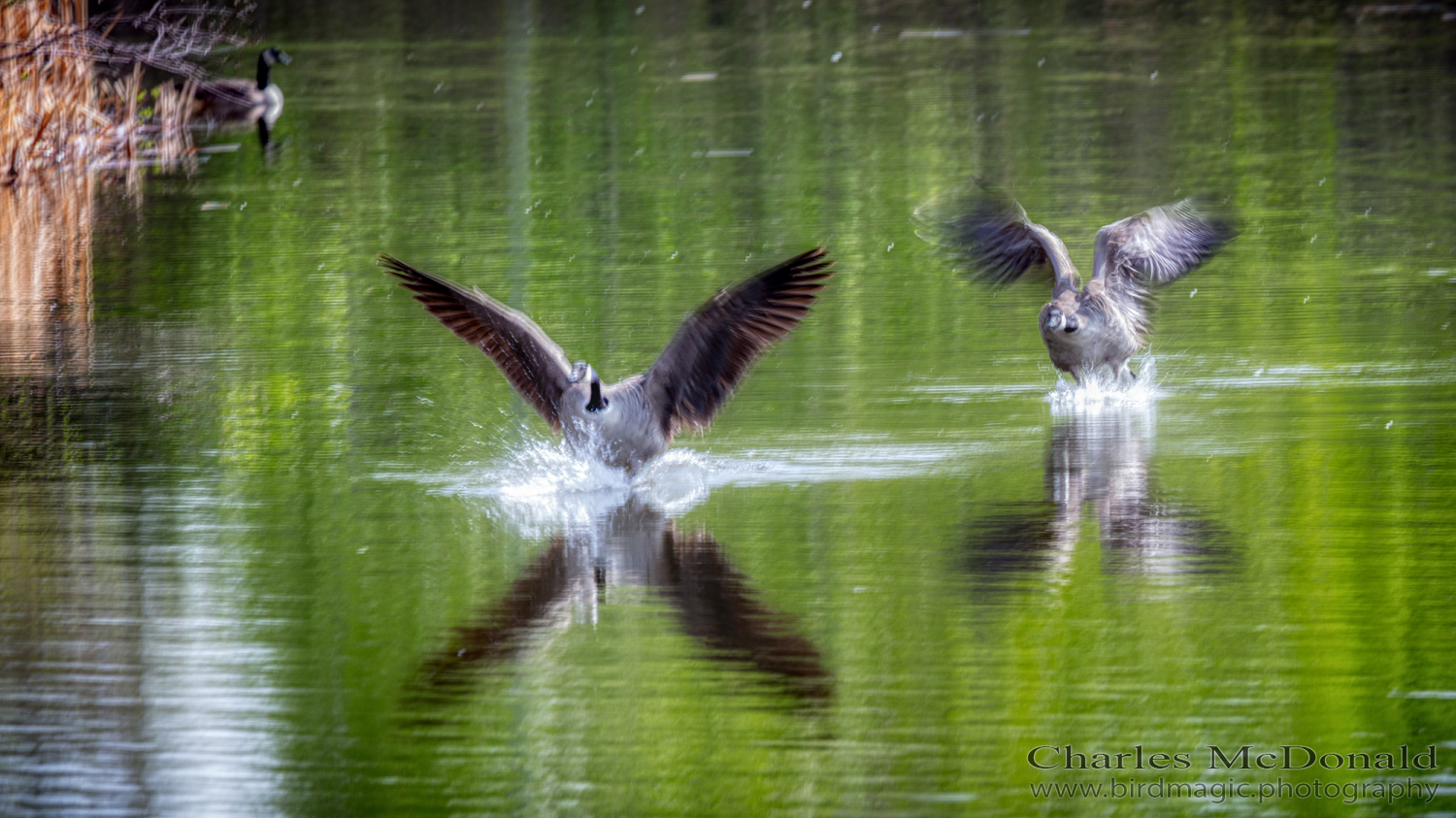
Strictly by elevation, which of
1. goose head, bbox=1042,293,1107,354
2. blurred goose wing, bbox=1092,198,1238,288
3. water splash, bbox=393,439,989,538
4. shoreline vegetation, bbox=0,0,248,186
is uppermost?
shoreline vegetation, bbox=0,0,248,186

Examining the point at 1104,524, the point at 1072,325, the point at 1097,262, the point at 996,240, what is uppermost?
the point at 996,240

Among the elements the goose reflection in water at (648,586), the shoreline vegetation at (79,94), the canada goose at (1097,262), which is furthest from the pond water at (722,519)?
the shoreline vegetation at (79,94)

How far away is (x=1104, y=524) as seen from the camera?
23.4 ft

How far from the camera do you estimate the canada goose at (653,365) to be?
7.58 metres

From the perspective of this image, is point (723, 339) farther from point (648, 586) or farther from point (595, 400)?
point (648, 586)

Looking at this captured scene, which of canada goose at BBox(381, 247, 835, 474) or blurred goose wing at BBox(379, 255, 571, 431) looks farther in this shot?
blurred goose wing at BBox(379, 255, 571, 431)

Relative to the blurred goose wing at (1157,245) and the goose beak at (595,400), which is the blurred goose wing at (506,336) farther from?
the blurred goose wing at (1157,245)

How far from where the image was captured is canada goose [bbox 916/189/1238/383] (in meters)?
9.28

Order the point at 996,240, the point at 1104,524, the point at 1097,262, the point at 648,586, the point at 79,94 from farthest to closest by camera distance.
Answer: 1. the point at 79,94
2. the point at 996,240
3. the point at 1097,262
4. the point at 1104,524
5. the point at 648,586

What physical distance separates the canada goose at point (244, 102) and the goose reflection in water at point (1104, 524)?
15489mm

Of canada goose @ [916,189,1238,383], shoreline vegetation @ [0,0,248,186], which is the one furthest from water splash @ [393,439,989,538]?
shoreline vegetation @ [0,0,248,186]

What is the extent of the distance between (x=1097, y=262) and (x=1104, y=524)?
290 cm

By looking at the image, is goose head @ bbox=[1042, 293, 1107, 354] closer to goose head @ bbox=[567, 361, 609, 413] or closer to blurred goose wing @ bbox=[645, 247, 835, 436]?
blurred goose wing @ bbox=[645, 247, 835, 436]

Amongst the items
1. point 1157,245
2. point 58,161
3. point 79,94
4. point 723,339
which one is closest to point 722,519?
point 723,339
